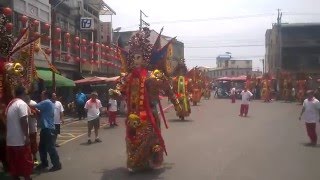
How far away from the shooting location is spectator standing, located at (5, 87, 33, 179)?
22.0ft

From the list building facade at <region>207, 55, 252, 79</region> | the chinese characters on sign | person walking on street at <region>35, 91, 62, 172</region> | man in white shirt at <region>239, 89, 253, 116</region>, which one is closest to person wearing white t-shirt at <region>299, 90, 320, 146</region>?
person walking on street at <region>35, 91, 62, 172</region>

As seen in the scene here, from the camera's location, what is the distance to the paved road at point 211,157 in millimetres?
8023

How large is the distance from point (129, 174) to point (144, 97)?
152cm

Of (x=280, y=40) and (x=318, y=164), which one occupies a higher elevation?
(x=280, y=40)

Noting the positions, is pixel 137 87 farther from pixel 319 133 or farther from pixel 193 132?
pixel 319 133

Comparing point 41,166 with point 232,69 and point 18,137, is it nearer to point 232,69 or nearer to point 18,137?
point 18,137

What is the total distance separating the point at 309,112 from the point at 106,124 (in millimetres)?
9307

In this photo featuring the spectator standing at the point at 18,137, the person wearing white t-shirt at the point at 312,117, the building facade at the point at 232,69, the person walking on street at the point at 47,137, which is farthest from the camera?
the building facade at the point at 232,69

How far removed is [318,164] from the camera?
8.96 m

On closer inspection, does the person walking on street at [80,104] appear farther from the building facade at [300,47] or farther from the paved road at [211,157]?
the building facade at [300,47]

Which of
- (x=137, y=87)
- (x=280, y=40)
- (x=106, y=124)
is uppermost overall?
(x=280, y=40)

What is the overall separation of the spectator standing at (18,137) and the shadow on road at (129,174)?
1.59 meters

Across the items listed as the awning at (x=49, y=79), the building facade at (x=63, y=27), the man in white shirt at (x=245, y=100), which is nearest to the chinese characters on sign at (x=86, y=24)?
the building facade at (x=63, y=27)

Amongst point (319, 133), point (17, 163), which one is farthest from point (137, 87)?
point (319, 133)
